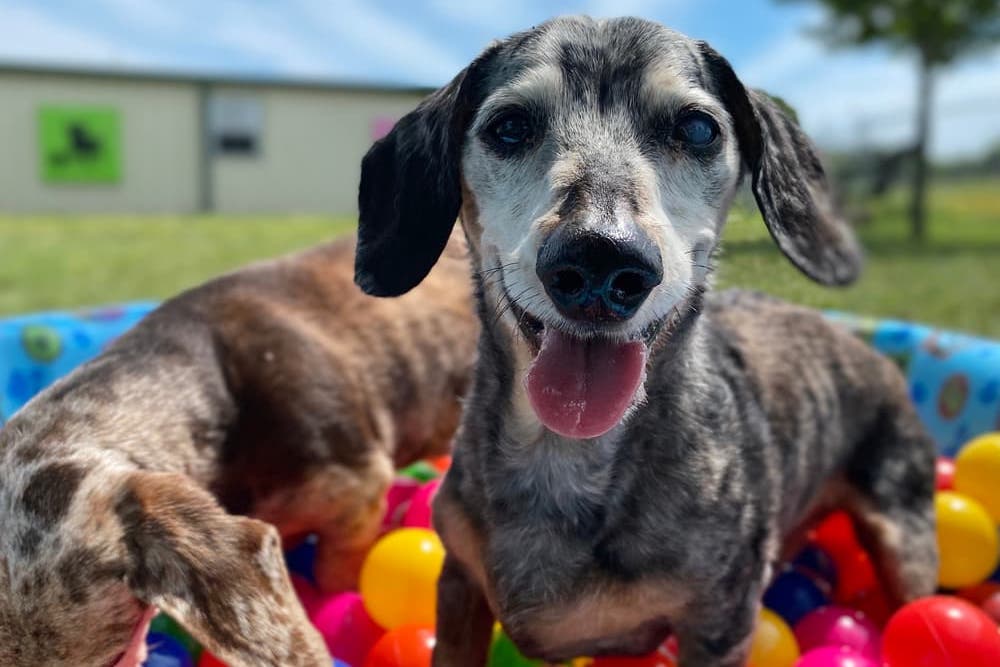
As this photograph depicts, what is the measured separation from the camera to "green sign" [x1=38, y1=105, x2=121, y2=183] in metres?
25.8

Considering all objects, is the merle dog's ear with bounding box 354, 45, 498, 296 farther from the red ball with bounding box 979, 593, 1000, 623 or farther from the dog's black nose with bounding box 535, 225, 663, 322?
the red ball with bounding box 979, 593, 1000, 623

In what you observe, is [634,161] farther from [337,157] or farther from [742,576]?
[337,157]

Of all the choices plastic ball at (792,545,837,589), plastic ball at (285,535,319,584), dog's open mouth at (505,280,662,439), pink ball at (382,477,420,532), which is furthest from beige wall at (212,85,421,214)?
dog's open mouth at (505,280,662,439)

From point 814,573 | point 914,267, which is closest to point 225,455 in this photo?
point 814,573

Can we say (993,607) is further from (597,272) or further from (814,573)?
(597,272)

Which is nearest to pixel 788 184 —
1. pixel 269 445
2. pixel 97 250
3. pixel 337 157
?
pixel 269 445

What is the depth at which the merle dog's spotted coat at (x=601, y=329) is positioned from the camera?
2.05 meters

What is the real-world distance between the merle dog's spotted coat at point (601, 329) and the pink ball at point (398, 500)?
156 centimetres

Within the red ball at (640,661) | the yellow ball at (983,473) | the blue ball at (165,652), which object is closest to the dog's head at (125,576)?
the blue ball at (165,652)

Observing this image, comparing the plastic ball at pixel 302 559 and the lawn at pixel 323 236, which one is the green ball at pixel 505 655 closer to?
the plastic ball at pixel 302 559

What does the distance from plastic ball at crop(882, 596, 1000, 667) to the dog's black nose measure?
5.24 ft

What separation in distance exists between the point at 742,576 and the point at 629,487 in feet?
1.31

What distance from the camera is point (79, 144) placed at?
1016 inches

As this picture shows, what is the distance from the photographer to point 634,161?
6.61 ft
